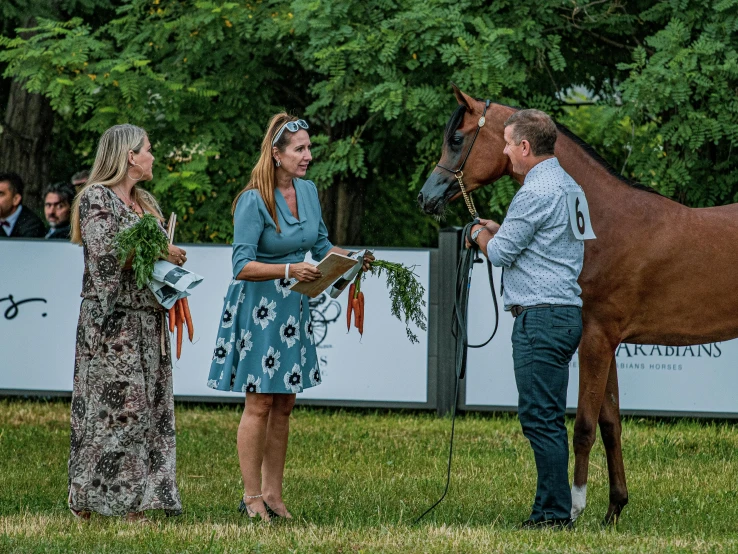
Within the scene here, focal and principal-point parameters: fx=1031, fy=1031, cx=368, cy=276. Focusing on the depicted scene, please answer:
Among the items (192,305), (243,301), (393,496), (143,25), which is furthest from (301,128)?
(143,25)

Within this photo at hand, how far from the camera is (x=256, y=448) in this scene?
569cm

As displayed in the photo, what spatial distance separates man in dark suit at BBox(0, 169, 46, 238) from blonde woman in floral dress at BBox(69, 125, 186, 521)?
237 inches

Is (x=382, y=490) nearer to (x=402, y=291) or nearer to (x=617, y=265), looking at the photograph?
(x=402, y=291)

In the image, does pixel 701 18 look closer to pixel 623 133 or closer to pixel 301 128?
pixel 623 133

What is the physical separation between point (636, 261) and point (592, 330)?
1.65 ft

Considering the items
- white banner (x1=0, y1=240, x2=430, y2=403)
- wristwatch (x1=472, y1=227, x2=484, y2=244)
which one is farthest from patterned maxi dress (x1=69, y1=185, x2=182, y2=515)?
white banner (x1=0, y1=240, x2=430, y2=403)

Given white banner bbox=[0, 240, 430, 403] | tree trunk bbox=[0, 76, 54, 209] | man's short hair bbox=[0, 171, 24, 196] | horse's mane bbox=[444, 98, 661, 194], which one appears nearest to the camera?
horse's mane bbox=[444, 98, 661, 194]

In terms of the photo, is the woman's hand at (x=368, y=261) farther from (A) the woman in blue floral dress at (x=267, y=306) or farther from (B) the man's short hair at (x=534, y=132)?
(B) the man's short hair at (x=534, y=132)

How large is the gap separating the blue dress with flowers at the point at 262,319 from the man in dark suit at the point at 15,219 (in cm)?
634

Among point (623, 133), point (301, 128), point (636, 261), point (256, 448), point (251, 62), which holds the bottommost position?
point (256, 448)

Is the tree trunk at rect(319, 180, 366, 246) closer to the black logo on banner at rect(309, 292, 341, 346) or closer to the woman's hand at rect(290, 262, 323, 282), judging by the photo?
the black logo on banner at rect(309, 292, 341, 346)

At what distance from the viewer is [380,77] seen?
1109 cm

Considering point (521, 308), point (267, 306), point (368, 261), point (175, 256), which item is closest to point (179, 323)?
point (175, 256)

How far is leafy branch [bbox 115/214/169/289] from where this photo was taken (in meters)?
5.31
